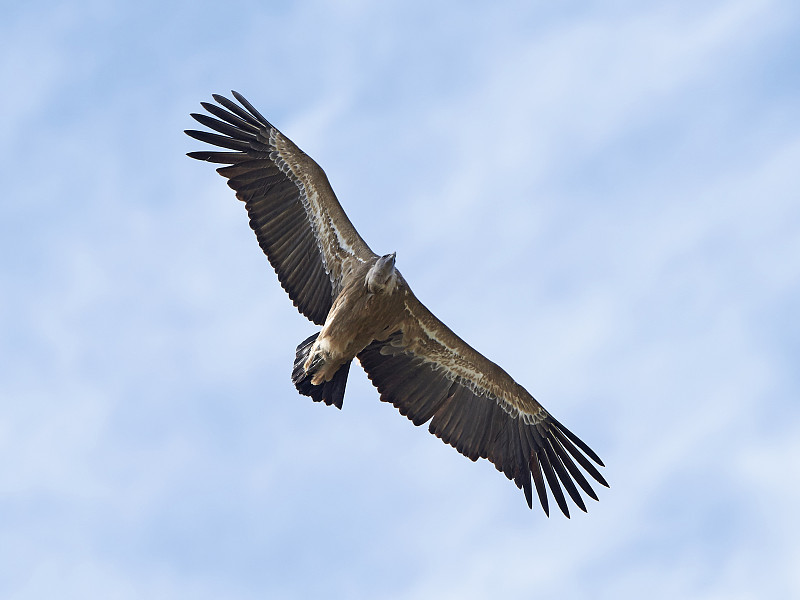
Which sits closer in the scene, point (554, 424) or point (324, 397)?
point (324, 397)

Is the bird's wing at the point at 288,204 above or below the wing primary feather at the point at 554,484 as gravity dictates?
above

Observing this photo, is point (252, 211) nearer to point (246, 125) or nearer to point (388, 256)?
point (246, 125)

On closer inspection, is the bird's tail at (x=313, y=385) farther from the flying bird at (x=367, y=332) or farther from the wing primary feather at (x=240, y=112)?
the wing primary feather at (x=240, y=112)

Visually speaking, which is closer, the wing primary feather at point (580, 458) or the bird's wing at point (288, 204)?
the bird's wing at point (288, 204)

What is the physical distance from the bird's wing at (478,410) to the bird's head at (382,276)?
1100mm

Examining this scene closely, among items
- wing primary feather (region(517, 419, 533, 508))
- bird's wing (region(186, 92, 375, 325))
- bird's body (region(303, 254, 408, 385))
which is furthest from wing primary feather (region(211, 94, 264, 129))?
wing primary feather (region(517, 419, 533, 508))

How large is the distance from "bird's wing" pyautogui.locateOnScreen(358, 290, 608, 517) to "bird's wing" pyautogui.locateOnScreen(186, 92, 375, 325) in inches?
39.8

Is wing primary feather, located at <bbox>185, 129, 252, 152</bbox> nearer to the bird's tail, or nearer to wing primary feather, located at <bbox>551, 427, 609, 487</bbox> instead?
the bird's tail

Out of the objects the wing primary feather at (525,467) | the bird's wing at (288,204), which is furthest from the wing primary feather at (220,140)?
the wing primary feather at (525,467)

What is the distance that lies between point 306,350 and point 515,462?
2.95 meters

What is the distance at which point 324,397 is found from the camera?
13609 millimetres

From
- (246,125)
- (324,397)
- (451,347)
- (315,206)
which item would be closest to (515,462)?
(451,347)

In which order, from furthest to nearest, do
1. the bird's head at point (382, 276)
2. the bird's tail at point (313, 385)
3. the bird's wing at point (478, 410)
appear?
the bird's wing at point (478, 410) < the bird's tail at point (313, 385) < the bird's head at point (382, 276)

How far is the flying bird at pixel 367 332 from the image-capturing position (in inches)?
529
